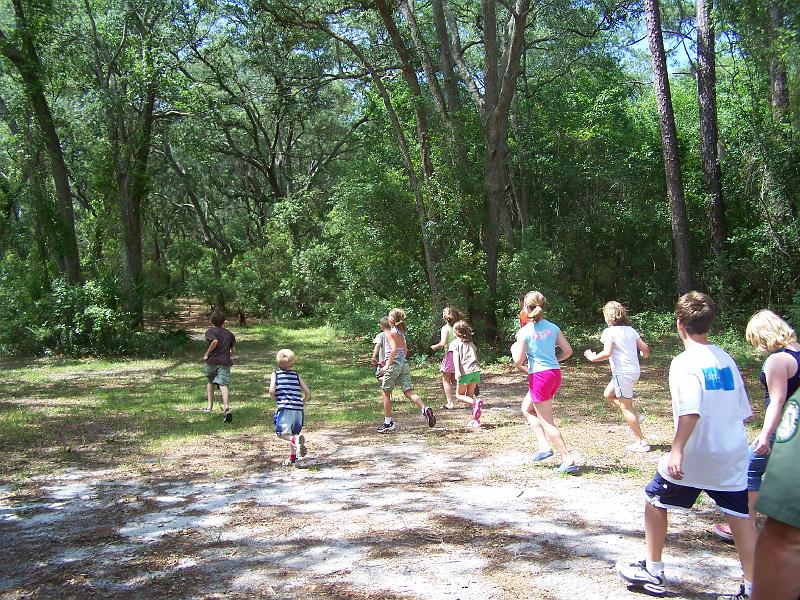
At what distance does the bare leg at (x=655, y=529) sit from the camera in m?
3.99

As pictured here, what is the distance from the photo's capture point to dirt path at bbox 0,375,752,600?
4441 millimetres

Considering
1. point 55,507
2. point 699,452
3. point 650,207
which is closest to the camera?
point 699,452

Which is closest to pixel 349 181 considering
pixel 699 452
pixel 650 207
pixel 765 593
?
pixel 650 207

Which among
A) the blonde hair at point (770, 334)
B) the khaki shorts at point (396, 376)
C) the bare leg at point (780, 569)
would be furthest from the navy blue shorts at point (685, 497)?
the khaki shorts at point (396, 376)

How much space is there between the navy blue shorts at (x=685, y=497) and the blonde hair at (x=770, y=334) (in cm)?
118

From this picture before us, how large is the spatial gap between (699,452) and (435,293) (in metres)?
12.6

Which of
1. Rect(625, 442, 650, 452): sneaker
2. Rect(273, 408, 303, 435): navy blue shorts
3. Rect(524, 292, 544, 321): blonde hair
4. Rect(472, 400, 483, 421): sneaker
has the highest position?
Rect(524, 292, 544, 321): blonde hair

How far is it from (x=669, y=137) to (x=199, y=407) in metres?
11.9

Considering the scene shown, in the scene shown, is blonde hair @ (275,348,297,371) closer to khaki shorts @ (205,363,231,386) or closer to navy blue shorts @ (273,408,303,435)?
navy blue shorts @ (273,408,303,435)

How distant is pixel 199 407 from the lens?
12258 mm

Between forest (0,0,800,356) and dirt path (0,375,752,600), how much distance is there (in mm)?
8938

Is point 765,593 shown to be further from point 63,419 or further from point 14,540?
point 63,419

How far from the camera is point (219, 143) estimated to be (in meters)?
34.8

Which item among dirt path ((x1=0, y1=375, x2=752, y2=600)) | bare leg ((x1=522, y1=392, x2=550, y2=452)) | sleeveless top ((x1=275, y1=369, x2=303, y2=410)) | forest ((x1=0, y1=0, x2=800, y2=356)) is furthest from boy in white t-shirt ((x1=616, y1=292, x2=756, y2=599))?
forest ((x1=0, y1=0, x2=800, y2=356))
